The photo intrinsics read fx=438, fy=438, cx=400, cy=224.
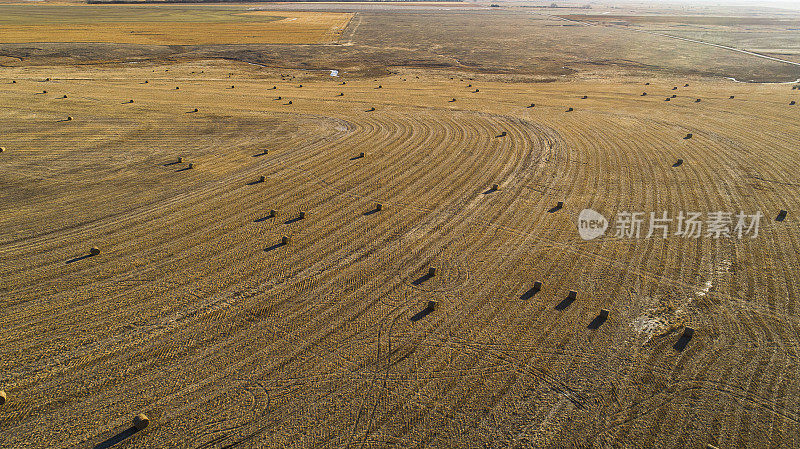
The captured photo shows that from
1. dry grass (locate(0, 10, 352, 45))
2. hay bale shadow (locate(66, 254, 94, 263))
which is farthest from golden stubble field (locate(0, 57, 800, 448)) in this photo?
dry grass (locate(0, 10, 352, 45))

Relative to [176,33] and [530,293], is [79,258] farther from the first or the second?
[176,33]

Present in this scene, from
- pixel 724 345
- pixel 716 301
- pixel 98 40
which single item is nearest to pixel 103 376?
pixel 724 345

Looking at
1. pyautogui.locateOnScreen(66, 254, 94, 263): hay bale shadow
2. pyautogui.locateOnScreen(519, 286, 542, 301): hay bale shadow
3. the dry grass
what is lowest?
pyautogui.locateOnScreen(519, 286, 542, 301): hay bale shadow

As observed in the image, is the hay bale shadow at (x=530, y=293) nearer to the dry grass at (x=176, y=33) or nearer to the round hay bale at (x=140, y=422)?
the round hay bale at (x=140, y=422)

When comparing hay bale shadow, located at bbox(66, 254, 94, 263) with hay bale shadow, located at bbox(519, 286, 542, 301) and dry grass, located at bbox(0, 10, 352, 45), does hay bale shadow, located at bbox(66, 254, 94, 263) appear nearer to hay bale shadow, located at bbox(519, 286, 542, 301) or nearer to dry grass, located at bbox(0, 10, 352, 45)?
hay bale shadow, located at bbox(519, 286, 542, 301)

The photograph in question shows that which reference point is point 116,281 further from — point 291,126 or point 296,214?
point 291,126

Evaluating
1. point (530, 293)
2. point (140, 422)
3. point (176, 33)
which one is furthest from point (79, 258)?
point (176, 33)

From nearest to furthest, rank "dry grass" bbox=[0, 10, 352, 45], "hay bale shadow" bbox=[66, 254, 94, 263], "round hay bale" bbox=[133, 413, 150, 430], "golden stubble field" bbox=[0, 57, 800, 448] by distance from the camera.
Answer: "round hay bale" bbox=[133, 413, 150, 430] → "golden stubble field" bbox=[0, 57, 800, 448] → "hay bale shadow" bbox=[66, 254, 94, 263] → "dry grass" bbox=[0, 10, 352, 45]

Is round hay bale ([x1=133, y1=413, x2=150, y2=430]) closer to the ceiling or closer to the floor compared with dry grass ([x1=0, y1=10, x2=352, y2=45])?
closer to the floor
